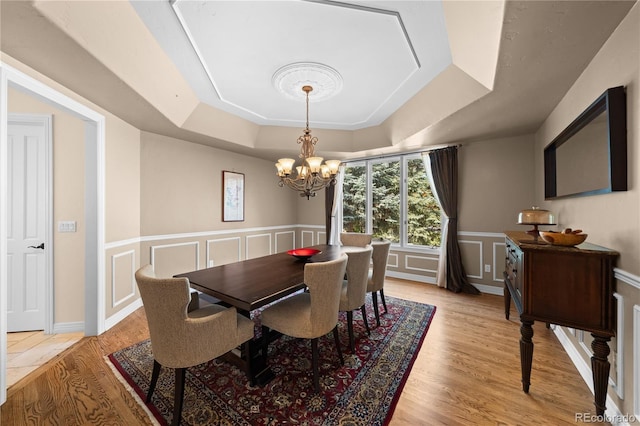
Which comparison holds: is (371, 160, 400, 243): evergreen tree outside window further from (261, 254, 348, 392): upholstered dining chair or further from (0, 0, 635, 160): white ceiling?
(261, 254, 348, 392): upholstered dining chair

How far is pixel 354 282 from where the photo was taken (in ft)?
7.20

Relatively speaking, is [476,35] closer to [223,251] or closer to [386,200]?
[386,200]

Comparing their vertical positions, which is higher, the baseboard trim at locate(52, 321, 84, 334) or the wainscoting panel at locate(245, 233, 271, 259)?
the wainscoting panel at locate(245, 233, 271, 259)

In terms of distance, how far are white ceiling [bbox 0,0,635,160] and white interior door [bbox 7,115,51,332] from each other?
0.82 meters

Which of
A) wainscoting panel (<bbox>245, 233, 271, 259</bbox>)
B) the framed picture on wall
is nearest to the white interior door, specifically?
the framed picture on wall

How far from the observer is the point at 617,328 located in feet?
4.61

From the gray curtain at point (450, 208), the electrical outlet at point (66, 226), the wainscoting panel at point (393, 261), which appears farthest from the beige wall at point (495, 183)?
the electrical outlet at point (66, 226)

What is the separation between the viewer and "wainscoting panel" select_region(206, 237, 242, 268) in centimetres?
414

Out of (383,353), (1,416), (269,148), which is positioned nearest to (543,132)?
(383,353)

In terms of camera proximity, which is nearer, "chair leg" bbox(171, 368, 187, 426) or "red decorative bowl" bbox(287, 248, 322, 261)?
"chair leg" bbox(171, 368, 187, 426)

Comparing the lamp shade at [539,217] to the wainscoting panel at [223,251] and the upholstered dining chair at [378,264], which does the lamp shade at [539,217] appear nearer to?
the upholstered dining chair at [378,264]

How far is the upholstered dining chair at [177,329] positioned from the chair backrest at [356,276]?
1.04 meters

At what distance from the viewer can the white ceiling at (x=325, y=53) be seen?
1.47 metres

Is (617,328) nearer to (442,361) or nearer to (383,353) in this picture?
(442,361)
